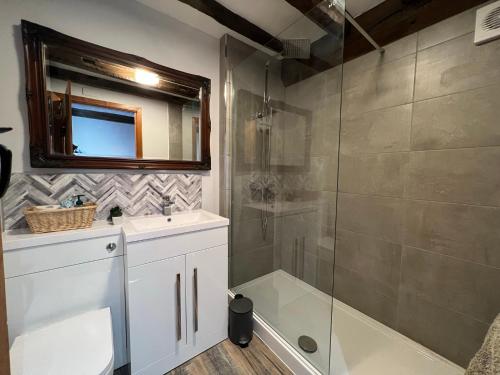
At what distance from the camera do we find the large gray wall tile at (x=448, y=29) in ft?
3.87

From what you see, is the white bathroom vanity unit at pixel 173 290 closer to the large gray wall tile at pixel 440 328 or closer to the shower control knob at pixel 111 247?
the shower control knob at pixel 111 247

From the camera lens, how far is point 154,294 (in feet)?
4.00

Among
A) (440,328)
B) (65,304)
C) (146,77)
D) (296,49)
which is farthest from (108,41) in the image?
(440,328)

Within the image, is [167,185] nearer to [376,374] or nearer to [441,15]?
[376,374]

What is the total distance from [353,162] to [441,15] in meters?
1.01

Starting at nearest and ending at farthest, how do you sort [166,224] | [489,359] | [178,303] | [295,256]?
[489,359] → [178,303] → [166,224] → [295,256]

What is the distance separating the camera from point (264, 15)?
64.5 inches

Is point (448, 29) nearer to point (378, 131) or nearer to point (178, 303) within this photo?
point (378, 131)

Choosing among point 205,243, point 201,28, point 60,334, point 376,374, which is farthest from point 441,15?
point 60,334

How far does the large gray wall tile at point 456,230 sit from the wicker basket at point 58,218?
2.06m

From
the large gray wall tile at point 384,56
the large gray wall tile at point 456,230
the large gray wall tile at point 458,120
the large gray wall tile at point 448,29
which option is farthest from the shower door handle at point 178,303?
the large gray wall tile at point 448,29

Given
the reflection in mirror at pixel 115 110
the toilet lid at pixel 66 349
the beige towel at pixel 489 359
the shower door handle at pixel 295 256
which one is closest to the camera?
the beige towel at pixel 489 359

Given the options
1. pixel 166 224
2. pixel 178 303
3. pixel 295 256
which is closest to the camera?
pixel 178 303

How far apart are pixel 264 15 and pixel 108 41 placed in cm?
116
